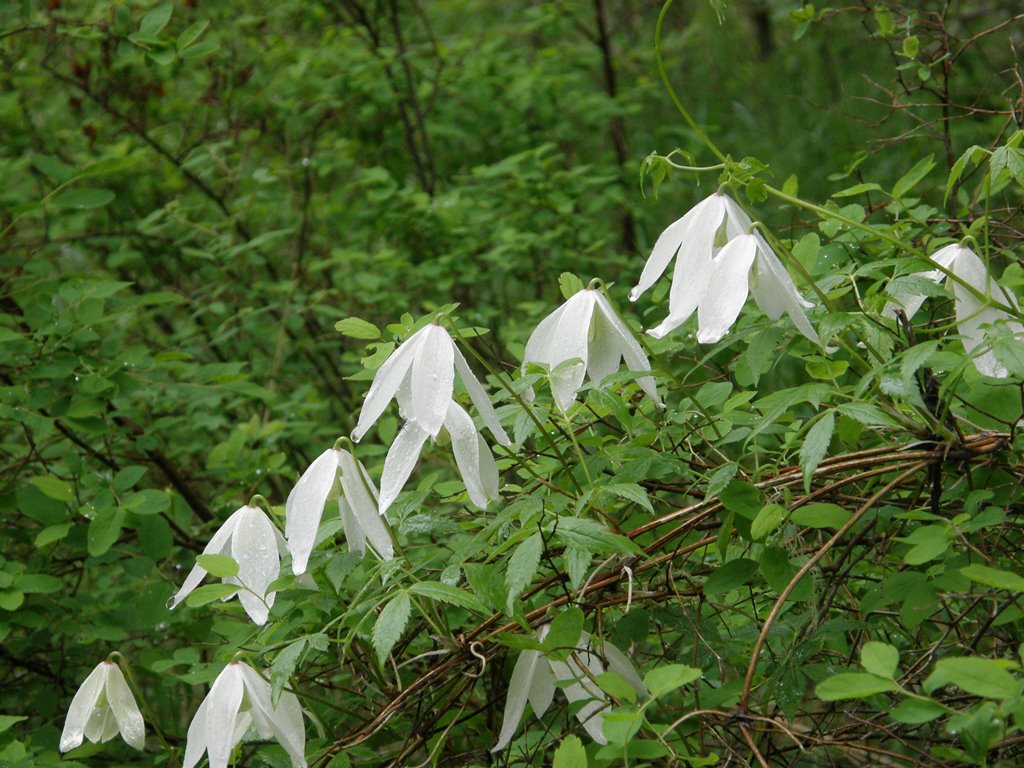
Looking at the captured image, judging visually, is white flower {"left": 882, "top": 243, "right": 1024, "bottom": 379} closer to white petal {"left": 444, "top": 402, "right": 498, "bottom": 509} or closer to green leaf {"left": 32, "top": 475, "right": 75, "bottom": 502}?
white petal {"left": 444, "top": 402, "right": 498, "bottom": 509}

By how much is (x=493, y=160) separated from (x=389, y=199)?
2.27 ft

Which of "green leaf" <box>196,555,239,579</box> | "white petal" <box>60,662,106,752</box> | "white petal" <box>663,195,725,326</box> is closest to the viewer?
"white petal" <box>663,195,725,326</box>

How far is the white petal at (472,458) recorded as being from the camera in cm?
104

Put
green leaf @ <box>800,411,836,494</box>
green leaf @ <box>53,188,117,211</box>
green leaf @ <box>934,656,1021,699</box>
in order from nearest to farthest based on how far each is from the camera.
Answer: green leaf @ <box>934,656,1021,699</box> < green leaf @ <box>800,411,836,494</box> < green leaf @ <box>53,188,117,211</box>

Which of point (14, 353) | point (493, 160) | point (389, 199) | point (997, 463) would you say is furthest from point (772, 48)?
point (997, 463)

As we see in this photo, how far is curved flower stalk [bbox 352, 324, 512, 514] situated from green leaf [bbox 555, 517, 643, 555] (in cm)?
9

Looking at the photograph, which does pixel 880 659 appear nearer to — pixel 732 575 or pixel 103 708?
pixel 732 575

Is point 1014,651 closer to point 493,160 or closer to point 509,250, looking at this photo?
point 509,250

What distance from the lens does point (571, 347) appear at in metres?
1.10

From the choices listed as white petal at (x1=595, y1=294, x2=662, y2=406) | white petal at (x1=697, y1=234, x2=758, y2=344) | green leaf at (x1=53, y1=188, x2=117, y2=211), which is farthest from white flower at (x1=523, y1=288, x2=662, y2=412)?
green leaf at (x1=53, y1=188, x2=117, y2=211)

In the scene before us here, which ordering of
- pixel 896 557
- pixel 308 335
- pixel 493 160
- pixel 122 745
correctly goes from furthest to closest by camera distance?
pixel 493 160 → pixel 308 335 → pixel 122 745 → pixel 896 557

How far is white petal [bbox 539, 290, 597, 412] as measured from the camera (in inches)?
42.9

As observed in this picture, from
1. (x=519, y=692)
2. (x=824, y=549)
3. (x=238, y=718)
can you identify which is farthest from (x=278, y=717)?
(x=824, y=549)

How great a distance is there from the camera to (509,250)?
2.70 meters
